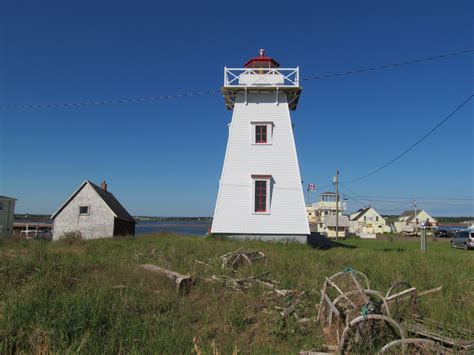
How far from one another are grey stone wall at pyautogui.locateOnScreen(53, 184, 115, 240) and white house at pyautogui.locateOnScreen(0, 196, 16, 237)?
1210 centimetres

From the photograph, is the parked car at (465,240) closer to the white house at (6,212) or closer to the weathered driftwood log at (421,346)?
the weathered driftwood log at (421,346)

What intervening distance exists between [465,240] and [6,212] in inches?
2005

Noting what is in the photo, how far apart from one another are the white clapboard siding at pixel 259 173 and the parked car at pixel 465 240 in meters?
25.2

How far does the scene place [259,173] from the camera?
22.2m

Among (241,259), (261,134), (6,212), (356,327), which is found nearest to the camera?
(356,327)

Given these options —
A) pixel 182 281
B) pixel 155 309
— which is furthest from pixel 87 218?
pixel 155 309

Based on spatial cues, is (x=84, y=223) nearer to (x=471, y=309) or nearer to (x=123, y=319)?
(x=123, y=319)

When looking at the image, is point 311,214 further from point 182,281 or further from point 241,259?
point 182,281

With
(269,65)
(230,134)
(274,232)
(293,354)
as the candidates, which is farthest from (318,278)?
(269,65)

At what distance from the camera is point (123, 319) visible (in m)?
6.51

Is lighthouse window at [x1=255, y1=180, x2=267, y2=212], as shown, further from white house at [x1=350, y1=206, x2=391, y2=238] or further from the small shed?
white house at [x1=350, y1=206, x2=391, y2=238]

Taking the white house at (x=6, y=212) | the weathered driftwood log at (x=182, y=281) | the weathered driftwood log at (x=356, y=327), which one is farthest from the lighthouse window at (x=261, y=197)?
the white house at (x=6, y=212)

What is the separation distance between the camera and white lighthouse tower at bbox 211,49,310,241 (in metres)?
21.7

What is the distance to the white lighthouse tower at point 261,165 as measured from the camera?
21.7 meters
